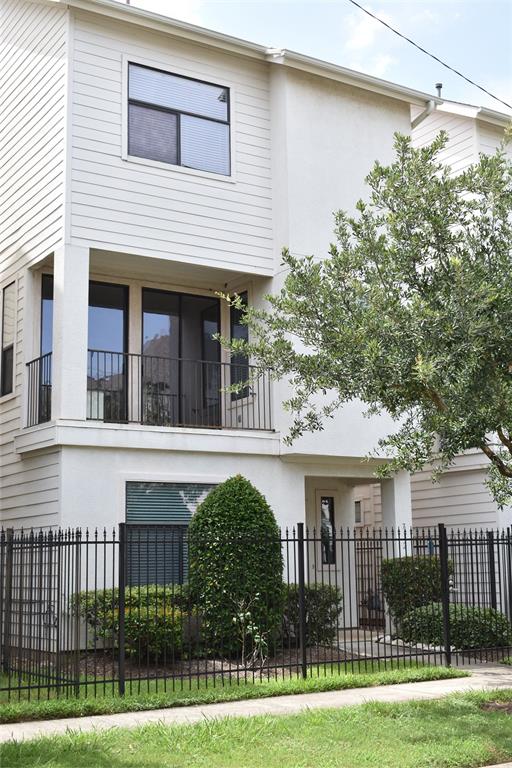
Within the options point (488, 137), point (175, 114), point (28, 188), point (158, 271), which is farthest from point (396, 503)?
point (28, 188)

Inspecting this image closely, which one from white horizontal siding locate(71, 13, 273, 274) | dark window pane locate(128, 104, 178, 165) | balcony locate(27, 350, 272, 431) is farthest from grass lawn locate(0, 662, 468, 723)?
dark window pane locate(128, 104, 178, 165)

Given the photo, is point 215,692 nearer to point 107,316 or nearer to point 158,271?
point 107,316

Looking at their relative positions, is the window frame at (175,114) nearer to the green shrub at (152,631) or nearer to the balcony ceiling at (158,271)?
the balcony ceiling at (158,271)

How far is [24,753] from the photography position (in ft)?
26.9

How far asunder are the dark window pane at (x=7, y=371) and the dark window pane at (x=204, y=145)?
4.59 meters

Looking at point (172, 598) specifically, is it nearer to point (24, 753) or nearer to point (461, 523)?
point (24, 753)

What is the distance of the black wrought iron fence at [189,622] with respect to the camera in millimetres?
11969

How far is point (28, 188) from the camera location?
17078 millimetres

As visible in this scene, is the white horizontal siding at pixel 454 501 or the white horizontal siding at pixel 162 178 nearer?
the white horizontal siding at pixel 162 178

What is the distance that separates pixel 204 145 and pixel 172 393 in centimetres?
450

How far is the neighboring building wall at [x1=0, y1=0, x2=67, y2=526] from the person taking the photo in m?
15.9

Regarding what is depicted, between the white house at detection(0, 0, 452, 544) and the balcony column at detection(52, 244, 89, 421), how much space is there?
34 mm

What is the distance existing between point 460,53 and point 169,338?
279 inches

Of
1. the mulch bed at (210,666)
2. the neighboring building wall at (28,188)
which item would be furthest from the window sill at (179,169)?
the mulch bed at (210,666)
